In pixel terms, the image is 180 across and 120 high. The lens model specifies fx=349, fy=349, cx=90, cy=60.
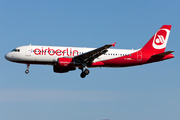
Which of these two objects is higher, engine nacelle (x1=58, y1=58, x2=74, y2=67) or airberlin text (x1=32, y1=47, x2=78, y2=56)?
airberlin text (x1=32, y1=47, x2=78, y2=56)

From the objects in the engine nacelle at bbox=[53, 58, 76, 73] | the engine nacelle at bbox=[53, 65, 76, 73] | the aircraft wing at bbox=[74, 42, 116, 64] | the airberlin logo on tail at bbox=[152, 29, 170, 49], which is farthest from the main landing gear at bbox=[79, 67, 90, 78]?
the airberlin logo on tail at bbox=[152, 29, 170, 49]

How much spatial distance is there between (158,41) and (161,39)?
0.79m

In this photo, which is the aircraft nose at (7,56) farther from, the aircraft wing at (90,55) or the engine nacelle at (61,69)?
the aircraft wing at (90,55)

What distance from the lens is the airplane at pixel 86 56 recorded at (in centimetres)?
5469

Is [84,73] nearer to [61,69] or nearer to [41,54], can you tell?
[61,69]

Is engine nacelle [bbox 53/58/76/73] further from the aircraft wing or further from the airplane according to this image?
the aircraft wing

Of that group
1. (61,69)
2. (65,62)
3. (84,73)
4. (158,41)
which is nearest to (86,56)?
(65,62)

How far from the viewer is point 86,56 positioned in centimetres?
5488

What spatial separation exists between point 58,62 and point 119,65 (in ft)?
34.8

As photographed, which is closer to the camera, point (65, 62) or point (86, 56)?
point (65, 62)

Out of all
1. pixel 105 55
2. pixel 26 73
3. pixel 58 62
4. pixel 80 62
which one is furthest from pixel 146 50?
pixel 26 73

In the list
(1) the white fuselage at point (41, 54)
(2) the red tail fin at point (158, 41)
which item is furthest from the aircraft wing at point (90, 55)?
(2) the red tail fin at point (158, 41)

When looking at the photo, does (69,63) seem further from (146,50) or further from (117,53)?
(146,50)

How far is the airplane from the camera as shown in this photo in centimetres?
5469
